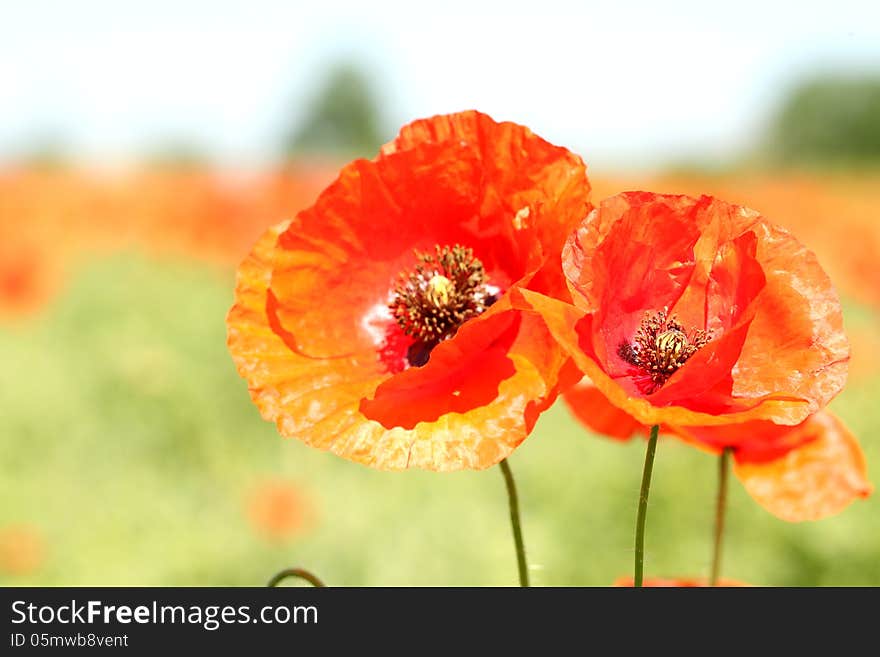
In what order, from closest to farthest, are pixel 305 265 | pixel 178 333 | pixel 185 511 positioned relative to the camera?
pixel 305 265
pixel 185 511
pixel 178 333

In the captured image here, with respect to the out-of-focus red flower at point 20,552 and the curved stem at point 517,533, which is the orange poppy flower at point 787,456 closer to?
the curved stem at point 517,533

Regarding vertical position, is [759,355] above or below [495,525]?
below

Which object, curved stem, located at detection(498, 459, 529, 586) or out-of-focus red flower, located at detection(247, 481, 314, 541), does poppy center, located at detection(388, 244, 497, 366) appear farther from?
out-of-focus red flower, located at detection(247, 481, 314, 541)

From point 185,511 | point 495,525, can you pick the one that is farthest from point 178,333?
point 495,525

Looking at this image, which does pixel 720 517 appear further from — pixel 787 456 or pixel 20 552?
pixel 20 552
